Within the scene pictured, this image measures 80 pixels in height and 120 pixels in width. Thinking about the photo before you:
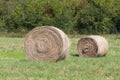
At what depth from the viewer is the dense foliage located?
1656 inches

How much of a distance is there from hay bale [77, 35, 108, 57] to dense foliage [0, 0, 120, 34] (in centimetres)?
2276

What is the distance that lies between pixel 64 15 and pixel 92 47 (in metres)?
24.8

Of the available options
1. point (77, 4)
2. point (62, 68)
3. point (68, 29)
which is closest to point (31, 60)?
point (62, 68)

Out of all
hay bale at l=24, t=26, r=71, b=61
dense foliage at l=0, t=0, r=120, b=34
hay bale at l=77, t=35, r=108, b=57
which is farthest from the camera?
dense foliage at l=0, t=0, r=120, b=34

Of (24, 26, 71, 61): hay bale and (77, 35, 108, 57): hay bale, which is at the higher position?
(24, 26, 71, 61): hay bale

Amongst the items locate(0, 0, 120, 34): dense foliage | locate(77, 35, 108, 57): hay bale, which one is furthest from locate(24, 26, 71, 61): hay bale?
locate(0, 0, 120, 34): dense foliage

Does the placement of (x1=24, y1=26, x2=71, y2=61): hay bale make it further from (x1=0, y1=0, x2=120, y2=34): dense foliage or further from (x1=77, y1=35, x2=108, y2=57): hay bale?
(x1=0, y1=0, x2=120, y2=34): dense foliage

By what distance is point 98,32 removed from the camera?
42.2 metres

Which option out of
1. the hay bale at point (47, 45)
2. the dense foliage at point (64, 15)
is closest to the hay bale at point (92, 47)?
the hay bale at point (47, 45)

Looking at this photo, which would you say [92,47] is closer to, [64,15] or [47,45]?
[47,45]

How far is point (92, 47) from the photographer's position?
58.3ft

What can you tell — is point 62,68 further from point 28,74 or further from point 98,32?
point 98,32

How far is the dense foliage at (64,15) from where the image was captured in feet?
138

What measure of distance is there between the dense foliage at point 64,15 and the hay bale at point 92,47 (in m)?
22.8
